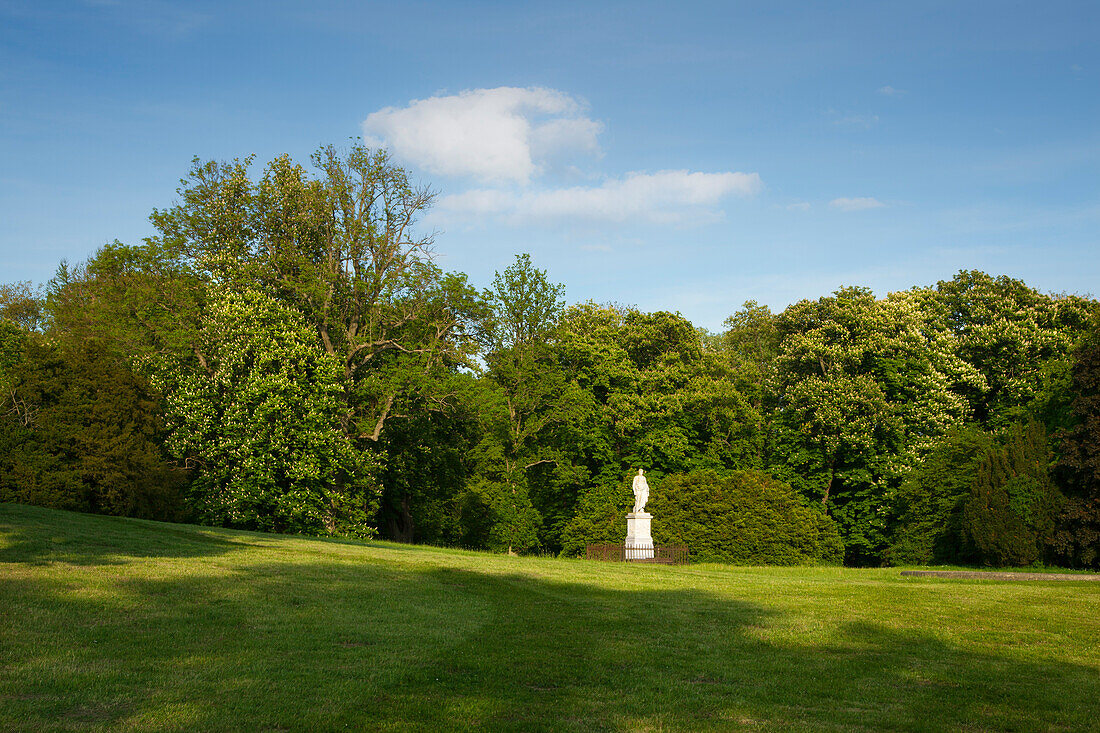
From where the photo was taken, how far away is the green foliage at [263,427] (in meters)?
31.2

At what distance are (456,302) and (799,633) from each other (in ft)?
96.2

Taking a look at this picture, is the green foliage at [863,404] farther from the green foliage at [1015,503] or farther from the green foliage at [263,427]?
the green foliage at [263,427]

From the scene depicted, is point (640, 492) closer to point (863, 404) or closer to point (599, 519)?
point (599, 519)

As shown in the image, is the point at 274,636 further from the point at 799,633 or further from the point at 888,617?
the point at 888,617

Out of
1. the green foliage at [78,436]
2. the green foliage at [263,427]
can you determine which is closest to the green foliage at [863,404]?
the green foliage at [263,427]

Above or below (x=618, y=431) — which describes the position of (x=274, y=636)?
below

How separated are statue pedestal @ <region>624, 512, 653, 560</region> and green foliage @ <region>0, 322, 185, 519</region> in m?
18.4

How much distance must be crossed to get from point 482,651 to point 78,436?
2131 cm

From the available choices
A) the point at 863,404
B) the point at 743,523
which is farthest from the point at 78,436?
the point at 863,404

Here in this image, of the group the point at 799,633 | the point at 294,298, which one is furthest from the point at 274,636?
the point at 294,298

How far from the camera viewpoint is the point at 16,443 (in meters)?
25.1

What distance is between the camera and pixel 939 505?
35.7m

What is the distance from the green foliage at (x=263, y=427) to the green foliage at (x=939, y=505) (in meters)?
24.8

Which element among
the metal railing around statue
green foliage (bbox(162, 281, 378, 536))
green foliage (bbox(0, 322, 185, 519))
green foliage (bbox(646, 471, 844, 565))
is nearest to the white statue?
the metal railing around statue
